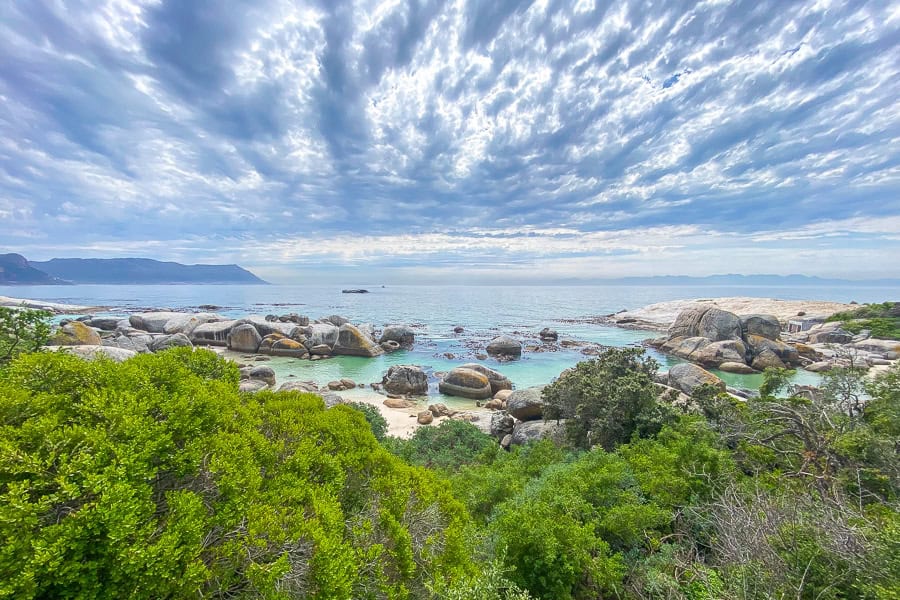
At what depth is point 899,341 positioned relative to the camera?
28.2 metres

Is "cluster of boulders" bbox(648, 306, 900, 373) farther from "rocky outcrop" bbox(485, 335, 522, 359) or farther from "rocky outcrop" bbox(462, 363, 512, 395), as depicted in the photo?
"rocky outcrop" bbox(462, 363, 512, 395)

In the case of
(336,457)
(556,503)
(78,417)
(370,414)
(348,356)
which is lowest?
(348,356)

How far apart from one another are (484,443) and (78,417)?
34.7ft

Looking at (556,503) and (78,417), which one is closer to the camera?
(78,417)

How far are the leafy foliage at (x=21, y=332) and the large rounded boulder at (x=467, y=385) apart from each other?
16865 mm

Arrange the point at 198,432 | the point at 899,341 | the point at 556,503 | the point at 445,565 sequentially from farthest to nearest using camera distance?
the point at 899,341, the point at 556,503, the point at 445,565, the point at 198,432

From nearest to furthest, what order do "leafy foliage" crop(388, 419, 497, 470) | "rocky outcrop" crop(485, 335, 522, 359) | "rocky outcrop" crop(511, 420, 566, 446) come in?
"leafy foliage" crop(388, 419, 497, 470)
"rocky outcrop" crop(511, 420, 566, 446)
"rocky outcrop" crop(485, 335, 522, 359)

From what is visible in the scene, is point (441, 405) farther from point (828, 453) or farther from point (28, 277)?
point (28, 277)

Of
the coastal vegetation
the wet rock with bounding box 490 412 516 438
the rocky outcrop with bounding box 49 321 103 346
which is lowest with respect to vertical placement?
the wet rock with bounding box 490 412 516 438

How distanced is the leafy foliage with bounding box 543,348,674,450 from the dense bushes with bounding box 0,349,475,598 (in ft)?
21.8

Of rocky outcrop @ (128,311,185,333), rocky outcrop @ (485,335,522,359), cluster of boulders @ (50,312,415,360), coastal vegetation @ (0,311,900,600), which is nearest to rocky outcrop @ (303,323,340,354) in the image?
cluster of boulders @ (50,312,415,360)

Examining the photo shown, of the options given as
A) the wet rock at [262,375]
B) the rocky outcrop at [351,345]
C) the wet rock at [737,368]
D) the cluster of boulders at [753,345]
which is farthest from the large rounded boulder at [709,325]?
the wet rock at [262,375]

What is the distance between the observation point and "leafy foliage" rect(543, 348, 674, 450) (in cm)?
905

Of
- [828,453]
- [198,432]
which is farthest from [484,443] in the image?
[198,432]
